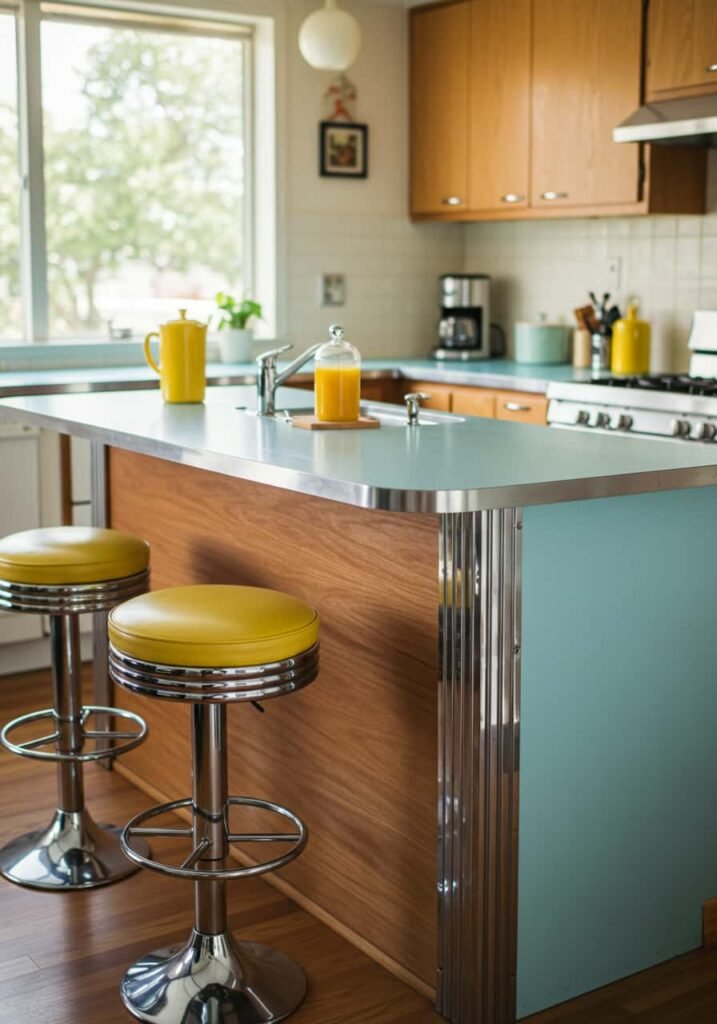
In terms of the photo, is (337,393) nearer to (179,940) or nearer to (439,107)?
(179,940)

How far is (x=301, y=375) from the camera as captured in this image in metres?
4.62

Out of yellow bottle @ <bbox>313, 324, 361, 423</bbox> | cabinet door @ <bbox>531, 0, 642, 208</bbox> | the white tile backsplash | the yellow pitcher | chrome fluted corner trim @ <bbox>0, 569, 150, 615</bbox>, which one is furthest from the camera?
the white tile backsplash

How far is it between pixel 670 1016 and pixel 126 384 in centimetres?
275

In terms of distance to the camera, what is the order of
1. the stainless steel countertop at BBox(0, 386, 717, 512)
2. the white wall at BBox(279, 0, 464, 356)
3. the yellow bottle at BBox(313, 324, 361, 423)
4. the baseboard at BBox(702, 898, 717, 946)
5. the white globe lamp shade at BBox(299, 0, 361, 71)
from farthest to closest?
the white wall at BBox(279, 0, 464, 356) < the white globe lamp shade at BBox(299, 0, 361, 71) < the yellow bottle at BBox(313, 324, 361, 423) < the baseboard at BBox(702, 898, 717, 946) < the stainless steel countertop at BBox(0, 386, 717, 512)

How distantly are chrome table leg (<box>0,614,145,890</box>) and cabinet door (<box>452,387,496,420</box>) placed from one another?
2.10m

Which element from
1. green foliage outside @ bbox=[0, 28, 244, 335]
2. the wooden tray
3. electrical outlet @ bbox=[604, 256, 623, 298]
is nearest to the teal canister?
electrical outlet @ bbox=[604, 256, 623, 298]

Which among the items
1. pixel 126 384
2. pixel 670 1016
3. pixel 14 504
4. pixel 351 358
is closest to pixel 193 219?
pixel 126 384

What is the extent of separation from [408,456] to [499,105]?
309cm

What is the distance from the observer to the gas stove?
12.4 ft

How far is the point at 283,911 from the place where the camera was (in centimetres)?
261

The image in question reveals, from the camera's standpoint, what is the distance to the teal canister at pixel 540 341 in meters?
5.00

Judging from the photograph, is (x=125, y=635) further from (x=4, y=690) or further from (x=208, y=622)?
(x=4, y=690)

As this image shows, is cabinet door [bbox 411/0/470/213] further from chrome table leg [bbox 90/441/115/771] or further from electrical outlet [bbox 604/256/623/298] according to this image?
chrome table leg [bbox 90/441/115/771]

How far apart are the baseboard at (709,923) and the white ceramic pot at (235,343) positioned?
3.05 metres
